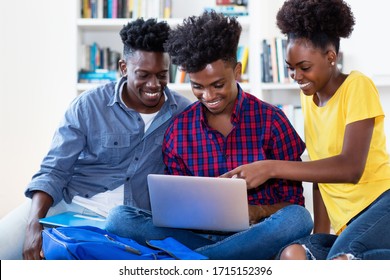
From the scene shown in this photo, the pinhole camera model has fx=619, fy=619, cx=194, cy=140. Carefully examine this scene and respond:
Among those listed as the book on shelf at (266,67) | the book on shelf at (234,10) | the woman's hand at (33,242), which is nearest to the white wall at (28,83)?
the book on shelf at (234,10)

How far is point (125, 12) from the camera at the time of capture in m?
3.39

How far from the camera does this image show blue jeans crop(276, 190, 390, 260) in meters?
1.60

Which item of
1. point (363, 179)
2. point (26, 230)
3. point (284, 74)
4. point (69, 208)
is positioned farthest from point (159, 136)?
point (284, 74)

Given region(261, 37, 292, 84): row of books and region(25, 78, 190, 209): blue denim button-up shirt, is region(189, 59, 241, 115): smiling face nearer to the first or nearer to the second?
region(25, 78, 190, 209): blue denim button-up shirt

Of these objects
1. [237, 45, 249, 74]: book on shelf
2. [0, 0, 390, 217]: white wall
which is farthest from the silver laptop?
[0, 0, 390, 217]: white wall

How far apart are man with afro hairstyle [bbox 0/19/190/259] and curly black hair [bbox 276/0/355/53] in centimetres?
48

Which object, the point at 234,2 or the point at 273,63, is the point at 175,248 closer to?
the point at 273,63

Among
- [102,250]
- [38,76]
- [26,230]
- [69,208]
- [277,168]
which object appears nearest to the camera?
[102,250]

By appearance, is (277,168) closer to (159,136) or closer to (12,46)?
(159,136)

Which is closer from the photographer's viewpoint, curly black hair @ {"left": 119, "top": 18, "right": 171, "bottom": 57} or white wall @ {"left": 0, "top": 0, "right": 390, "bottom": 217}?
curly black hair @ {"left": 119, "top": 18, "right": 171, "bottom": 57}

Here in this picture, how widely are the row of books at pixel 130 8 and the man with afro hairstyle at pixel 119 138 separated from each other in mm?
1222

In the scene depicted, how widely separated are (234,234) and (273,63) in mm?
1732

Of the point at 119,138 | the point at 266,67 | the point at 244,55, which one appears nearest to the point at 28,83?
the point at 244,55

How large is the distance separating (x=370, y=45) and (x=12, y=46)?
80.7 inches
